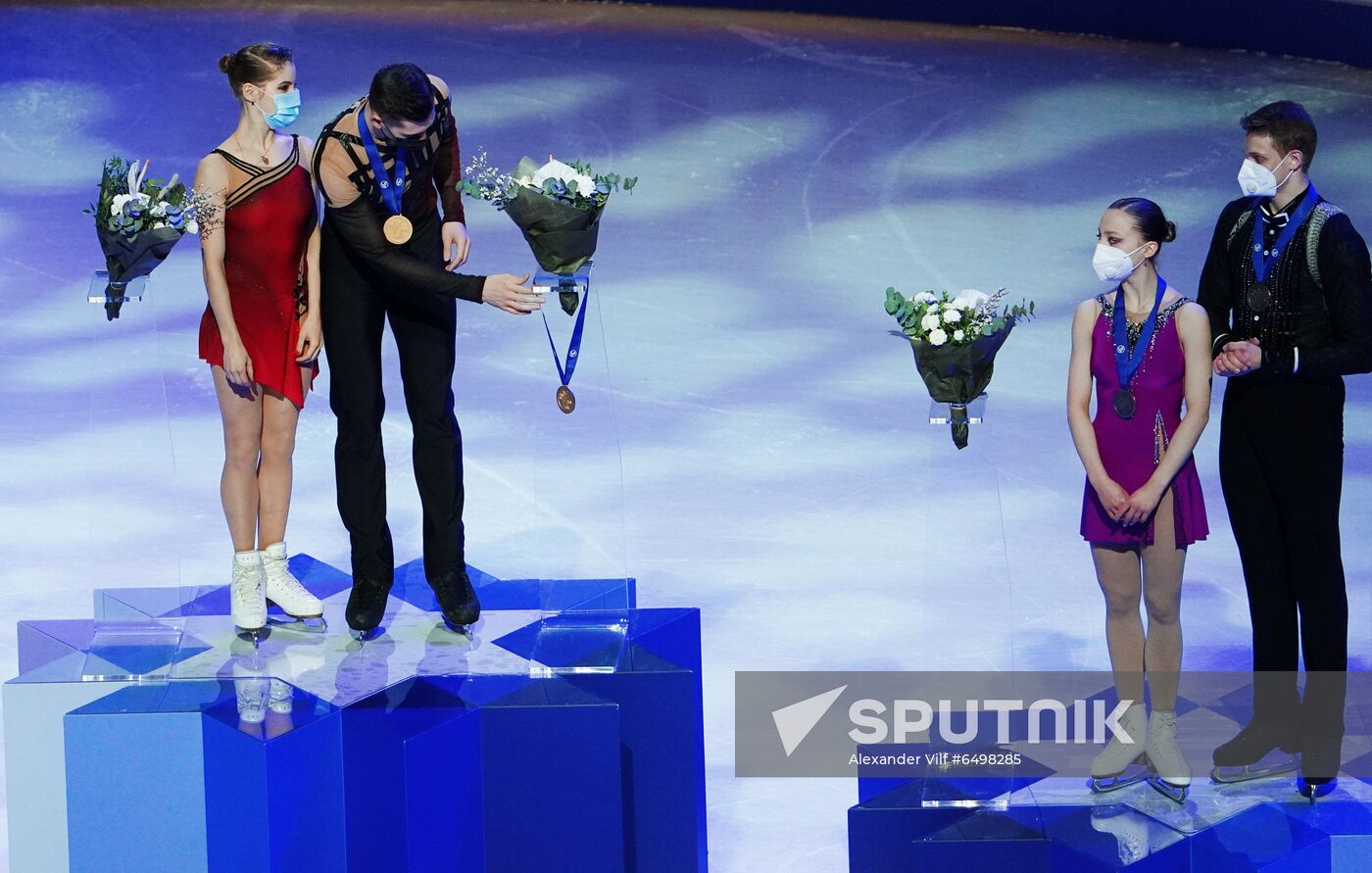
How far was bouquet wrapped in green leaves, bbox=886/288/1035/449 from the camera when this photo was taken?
4.19 m

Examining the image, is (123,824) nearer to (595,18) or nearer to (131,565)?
(131,565)

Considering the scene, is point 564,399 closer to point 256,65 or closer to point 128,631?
point 256,65

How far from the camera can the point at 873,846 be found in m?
4.12

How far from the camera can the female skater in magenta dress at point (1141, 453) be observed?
4004mm

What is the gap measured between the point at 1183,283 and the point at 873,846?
4.78 metres

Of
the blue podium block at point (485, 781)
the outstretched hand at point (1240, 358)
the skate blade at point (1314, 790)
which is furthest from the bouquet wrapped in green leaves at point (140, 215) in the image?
the skate blade at point (1314, 790)

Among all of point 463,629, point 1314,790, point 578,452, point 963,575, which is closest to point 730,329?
point 963,575

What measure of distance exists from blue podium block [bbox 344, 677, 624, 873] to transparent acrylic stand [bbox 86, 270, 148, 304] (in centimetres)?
122

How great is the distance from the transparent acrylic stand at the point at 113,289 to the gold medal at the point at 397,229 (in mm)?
700

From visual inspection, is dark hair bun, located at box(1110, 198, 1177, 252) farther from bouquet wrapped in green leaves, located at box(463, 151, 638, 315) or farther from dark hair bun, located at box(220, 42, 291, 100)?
dark hair bun, located at box(220, 42, 291, 100)

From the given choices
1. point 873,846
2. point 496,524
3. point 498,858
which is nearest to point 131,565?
point 496,524

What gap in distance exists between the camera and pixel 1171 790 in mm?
4031

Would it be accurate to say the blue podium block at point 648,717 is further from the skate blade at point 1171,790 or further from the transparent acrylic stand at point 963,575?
the skate blade at point 1171,790

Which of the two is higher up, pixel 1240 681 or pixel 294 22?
pixel 294 22
